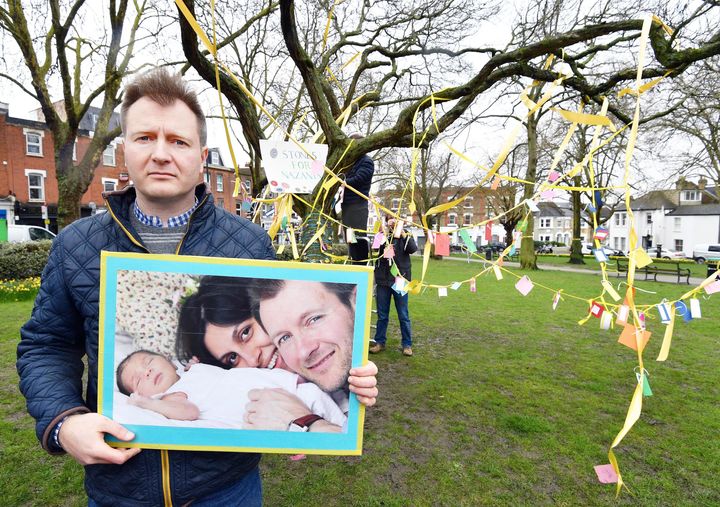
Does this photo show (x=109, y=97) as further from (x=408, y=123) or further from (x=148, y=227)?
(x=148, y=227)

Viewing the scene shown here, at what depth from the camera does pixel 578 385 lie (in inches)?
193

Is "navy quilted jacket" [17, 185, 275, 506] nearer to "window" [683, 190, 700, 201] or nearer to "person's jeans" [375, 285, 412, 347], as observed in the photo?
"person's jeans" [375, 285, 412, 347]

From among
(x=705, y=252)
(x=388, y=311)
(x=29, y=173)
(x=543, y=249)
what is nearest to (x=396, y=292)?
(x=388, y=311)

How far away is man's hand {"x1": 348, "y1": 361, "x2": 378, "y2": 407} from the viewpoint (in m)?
1.18

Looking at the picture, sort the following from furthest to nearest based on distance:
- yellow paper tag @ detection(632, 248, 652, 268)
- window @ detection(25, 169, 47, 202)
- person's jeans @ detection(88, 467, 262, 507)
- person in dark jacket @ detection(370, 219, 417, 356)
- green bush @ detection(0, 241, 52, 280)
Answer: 1. window @ detection(25, 169, 47, 202)
2. green bush @ detection(0, 241, 52, 280)
3. person in dark jacket @ detection(370, 219, 417, 356)
4. yellow paper tag @ detection(632, 248, 652, 268)
5. person's jeans @ detection(88, 467, 262, 507)

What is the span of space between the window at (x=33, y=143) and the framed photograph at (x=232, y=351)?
110 ft

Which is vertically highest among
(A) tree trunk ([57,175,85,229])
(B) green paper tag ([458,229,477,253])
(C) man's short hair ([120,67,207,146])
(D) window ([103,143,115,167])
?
(D) window ([103,143,115,167])

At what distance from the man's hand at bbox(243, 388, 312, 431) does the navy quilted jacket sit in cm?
22

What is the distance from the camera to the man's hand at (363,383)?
1177mm

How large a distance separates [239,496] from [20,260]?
41.4 ft

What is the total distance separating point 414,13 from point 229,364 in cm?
957

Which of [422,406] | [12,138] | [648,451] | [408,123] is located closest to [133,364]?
[408,123]

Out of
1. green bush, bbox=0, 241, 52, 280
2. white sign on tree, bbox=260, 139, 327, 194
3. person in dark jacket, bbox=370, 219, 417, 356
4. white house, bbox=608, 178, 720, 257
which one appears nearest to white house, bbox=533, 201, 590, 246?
white house, bbox=608, 178, 720, 257

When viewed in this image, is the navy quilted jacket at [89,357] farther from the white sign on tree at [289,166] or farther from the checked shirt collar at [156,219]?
the white sign on tree at [289,166]
